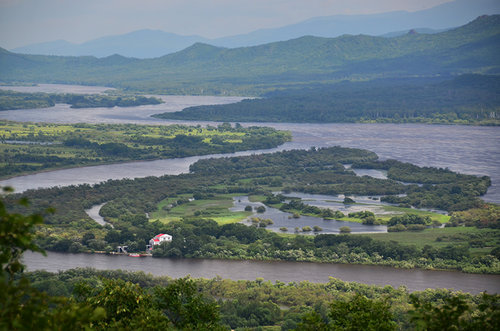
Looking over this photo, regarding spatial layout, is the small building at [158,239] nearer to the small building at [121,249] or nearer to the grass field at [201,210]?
the small building at [121,249]

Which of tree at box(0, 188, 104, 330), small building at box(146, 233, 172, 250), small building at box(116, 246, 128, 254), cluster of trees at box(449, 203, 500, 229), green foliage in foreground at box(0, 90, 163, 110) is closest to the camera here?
tree at box(0, 188, 104, 330)

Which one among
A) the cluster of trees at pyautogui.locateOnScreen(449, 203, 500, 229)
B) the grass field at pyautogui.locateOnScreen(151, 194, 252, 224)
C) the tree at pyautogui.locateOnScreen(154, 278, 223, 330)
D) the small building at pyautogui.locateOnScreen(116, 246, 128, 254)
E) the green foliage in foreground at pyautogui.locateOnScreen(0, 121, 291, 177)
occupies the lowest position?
the small building at pyautogui.locateOnScreen(116, 246, 128, 254)

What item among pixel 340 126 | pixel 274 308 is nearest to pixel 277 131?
pixel 340 126

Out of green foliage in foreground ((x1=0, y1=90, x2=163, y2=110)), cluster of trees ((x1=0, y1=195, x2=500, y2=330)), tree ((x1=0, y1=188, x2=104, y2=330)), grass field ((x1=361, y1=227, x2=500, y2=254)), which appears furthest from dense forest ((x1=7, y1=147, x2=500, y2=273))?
green foliage in foreground ((x1=0, y1=90, x2=163, y2=110))

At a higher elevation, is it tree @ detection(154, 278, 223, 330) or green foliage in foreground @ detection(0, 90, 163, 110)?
tree @ detection(154, 278, 223, 330)

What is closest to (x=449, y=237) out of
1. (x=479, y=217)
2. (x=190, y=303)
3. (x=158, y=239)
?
(x=479, y=217)

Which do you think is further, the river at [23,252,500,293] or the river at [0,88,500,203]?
the river at [0,88,500,203]

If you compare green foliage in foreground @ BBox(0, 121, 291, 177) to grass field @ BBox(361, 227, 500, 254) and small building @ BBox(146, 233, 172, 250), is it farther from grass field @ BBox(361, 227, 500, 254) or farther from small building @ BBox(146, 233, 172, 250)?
grass field @ BBox(361, 227, 500, 254)
